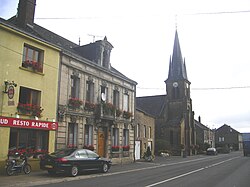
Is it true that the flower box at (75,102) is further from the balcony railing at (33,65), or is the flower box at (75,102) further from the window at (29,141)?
the balcony railing at (33,65)

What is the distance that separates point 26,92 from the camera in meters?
18.4

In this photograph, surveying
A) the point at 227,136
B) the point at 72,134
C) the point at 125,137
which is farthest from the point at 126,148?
the point at 227,136

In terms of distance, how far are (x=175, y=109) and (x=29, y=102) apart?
50.1 meters

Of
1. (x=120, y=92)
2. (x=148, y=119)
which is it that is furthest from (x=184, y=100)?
(x=120, y=92)

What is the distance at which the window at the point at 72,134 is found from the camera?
71.2 ft

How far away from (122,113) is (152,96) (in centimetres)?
4368

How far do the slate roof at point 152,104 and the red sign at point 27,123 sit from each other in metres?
46.0

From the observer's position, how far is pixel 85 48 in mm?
26531

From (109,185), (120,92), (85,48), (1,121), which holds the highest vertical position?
(85,48)

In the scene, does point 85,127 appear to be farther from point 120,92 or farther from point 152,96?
point 152,96

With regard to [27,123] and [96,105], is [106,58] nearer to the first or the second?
[96,105]

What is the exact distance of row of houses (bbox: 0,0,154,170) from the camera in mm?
17078

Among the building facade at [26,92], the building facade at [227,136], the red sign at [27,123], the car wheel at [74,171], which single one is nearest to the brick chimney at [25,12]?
the building facade at [26,92]

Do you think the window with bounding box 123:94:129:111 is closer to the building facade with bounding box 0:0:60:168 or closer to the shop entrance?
the shop entrance
